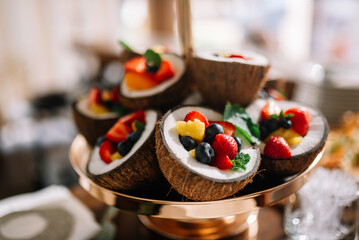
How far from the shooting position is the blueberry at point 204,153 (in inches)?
22.7

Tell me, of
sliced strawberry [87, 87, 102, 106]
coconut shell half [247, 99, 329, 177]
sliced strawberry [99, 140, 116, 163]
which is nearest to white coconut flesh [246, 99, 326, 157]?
coconut shell half [247, 99, 329, 177]

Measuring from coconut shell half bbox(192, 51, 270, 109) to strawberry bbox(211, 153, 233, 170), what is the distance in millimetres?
227

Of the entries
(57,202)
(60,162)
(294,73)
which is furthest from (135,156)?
(294,73)

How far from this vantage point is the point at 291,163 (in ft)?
2.25

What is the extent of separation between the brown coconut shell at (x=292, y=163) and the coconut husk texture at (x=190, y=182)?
0.40 ft

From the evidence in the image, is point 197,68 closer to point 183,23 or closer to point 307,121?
point 183,23

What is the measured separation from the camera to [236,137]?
2.09 feet

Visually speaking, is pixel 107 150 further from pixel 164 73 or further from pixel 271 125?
pixel 271 125

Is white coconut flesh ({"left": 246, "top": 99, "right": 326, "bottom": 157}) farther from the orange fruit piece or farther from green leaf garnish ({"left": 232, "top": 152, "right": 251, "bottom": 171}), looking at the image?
the orange fruit piece

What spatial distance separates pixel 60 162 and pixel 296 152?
1788mm

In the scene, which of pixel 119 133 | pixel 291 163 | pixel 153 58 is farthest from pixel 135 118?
pixel 291 163

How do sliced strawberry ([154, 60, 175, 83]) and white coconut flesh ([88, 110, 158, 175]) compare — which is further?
sliced strawberry ([154, 60, 175, 83])

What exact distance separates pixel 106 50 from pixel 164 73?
2.96 m

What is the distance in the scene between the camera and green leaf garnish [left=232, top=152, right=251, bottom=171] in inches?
22.9
